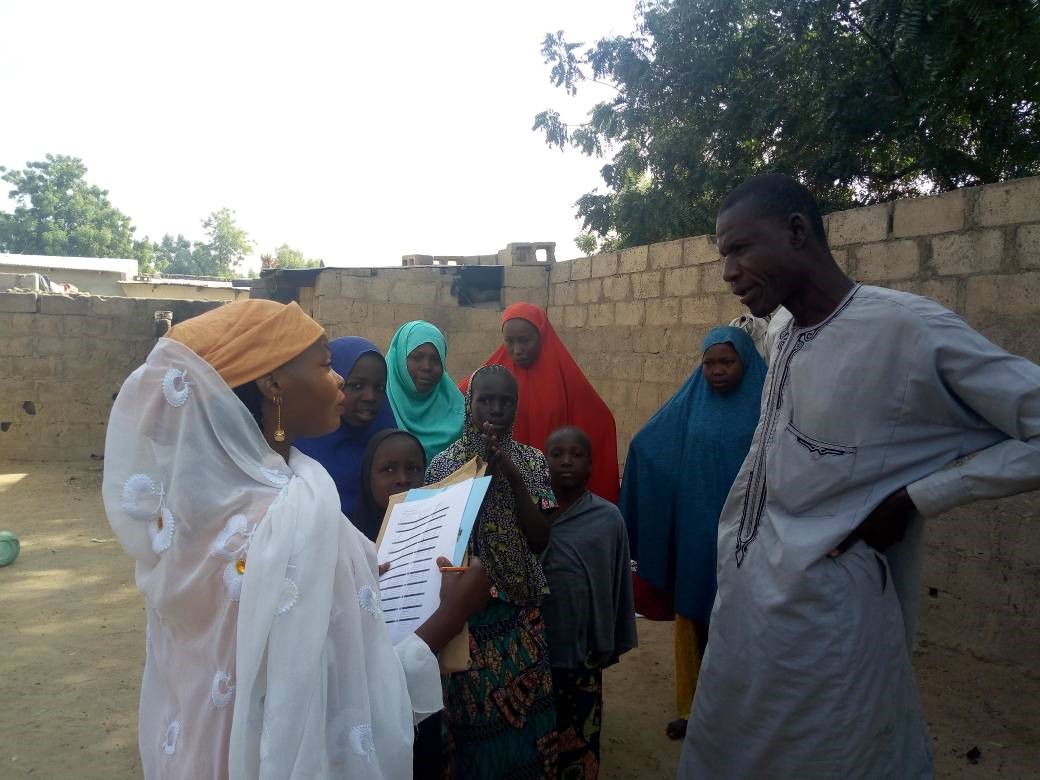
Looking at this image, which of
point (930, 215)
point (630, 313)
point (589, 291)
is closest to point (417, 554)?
point (930, 215)

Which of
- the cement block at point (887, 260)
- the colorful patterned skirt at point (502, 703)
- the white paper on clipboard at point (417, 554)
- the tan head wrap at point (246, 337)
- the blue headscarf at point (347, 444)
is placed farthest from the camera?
the cement block at point (887, 260)

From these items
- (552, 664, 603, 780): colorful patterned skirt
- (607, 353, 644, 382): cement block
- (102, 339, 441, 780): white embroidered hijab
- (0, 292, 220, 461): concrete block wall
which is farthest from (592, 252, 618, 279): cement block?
(0, 292, 220, 461): concrete block wall

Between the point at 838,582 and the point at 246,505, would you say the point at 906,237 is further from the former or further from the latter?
the point at 246,505

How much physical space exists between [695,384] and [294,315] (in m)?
2.44

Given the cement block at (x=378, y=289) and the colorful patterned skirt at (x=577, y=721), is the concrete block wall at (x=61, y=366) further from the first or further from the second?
the colorful patterned skirt at (x=577, y=721)

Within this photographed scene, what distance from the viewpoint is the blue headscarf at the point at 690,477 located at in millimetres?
3383

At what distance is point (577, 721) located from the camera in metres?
2.79

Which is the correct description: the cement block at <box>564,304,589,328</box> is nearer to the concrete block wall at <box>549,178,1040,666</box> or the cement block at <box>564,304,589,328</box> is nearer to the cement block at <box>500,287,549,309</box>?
the cement block at <box>500,287,549,309</box>

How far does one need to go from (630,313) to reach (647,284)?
0.34 m

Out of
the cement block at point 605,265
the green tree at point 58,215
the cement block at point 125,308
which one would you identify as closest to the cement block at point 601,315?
the cement block at point 605,265

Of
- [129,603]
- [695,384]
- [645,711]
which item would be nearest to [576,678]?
[645,711]

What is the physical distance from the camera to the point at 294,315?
1.55 m

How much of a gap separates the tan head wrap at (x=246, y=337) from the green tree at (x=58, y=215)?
50.4m

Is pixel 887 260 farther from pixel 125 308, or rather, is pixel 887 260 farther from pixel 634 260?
A: pixel 125 308
